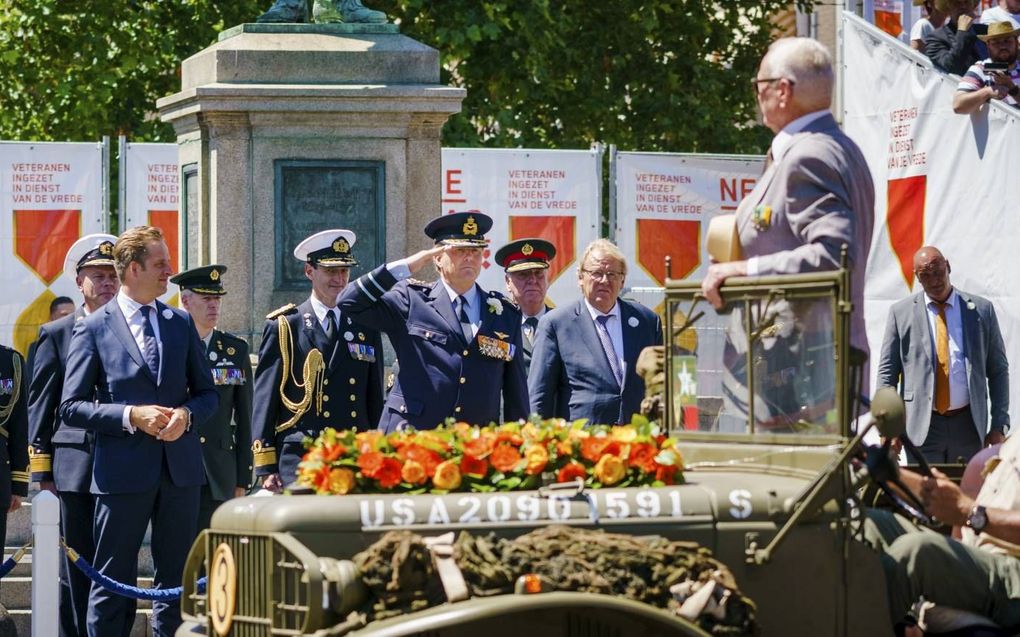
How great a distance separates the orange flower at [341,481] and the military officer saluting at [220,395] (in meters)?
4.67

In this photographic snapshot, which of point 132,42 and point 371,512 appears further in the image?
point 132,42

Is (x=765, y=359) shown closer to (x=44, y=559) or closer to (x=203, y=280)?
(x=44, y=559)

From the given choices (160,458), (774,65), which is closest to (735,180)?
(160,458)

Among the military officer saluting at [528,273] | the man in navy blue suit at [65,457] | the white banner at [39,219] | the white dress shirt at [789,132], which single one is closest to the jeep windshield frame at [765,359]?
the white dress shirt at [789,132]

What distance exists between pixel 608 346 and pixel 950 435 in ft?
9.98

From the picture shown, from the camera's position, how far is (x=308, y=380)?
981 cm

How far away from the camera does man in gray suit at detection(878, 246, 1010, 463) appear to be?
11906 millimetres

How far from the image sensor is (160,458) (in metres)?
9.03

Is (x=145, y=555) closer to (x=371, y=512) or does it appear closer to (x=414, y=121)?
(x=414, y=121)

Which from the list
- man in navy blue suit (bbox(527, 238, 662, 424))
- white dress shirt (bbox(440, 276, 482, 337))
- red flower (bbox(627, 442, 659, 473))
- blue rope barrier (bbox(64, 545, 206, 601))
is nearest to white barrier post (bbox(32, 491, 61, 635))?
blue rope barrier (bbox(64, 545, 206, 601))

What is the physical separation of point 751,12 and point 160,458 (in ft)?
58.9

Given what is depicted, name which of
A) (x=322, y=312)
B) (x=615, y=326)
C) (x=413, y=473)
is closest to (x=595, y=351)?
(x=615, y=326)

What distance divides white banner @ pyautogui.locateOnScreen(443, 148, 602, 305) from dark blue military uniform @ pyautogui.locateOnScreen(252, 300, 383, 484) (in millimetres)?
6198

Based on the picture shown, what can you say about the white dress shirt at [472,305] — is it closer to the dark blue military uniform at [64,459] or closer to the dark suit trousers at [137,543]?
the dark suit trousers at [137,543]
